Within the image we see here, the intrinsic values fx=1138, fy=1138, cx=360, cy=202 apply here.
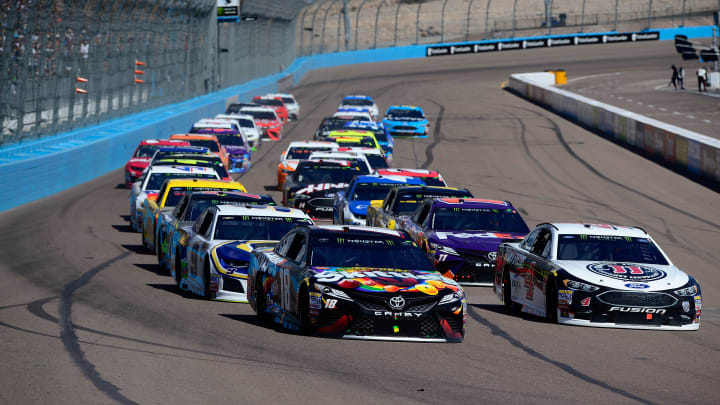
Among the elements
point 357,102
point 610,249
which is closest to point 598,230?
point 610,249

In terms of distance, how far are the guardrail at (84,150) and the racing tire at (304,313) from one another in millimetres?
17115

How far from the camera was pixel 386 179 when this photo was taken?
22.0 meters

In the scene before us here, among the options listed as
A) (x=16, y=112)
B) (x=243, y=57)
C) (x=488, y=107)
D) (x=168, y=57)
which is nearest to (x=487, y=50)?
(x=243, y=57)

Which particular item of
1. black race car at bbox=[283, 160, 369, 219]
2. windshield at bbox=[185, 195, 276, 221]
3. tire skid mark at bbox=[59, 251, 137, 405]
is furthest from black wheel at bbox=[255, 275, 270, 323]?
black race car at bbox=[283, 160, 369, 219]

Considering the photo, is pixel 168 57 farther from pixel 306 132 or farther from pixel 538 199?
pixel 538 199

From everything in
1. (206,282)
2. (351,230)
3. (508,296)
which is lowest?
(508,296)

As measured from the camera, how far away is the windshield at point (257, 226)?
14.7 m

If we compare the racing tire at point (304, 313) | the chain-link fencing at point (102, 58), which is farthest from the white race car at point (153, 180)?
the racing tire at point (304, 313)

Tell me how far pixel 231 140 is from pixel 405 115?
36.2 ft

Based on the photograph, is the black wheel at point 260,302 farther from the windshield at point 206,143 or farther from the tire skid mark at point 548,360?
the windshield at point 206,143

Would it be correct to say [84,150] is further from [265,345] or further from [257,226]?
[265,345]

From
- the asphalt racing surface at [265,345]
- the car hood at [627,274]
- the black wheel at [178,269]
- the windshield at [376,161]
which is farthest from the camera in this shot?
the windshield at [376,161]

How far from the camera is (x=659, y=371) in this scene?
10023 millimetres

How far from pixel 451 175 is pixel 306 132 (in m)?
18.2
